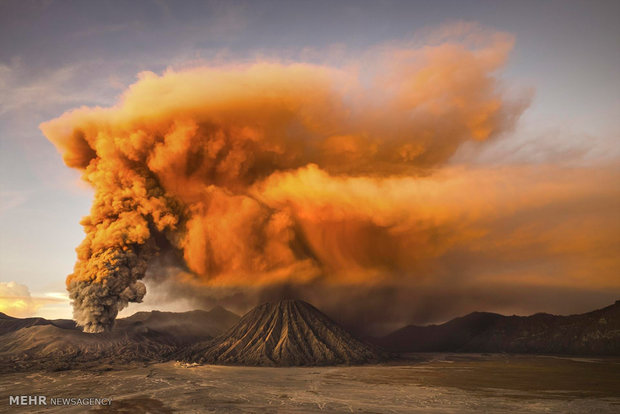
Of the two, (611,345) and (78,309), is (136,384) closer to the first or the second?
(78,309)

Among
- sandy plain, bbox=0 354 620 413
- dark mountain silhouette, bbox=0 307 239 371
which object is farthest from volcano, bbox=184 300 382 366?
sandy plain, bbox=0 354 620 413

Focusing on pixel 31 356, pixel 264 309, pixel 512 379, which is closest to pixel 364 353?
pixel 264 309

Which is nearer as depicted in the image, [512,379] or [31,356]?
[512,379]

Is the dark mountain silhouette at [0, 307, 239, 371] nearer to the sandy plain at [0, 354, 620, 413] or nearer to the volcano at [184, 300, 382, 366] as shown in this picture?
the volcano at [184, 300, 382, 366]

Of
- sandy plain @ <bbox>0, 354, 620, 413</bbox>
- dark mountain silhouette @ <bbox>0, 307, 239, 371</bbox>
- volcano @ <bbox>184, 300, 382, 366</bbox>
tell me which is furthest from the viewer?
volcano @ <bbox>184, 300, 382, 366</bbox>

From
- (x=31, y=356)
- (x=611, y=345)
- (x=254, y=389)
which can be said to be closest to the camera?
(x=254, y=389)

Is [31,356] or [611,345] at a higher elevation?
[31,356]

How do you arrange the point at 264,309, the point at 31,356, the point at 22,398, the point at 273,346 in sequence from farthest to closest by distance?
the point at 264,309 < the point at 273,346 < the point at 31,356 < the point at 22,398

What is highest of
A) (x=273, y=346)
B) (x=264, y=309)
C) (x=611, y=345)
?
(x=264, y=309)
